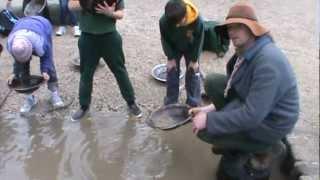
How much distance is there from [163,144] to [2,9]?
2928 millimetres

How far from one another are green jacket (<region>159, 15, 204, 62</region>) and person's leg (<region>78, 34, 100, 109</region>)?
1.72 feet

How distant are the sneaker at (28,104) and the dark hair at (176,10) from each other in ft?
4.79

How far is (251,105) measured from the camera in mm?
3150

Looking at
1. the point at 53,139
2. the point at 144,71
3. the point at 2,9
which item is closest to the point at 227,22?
the point at 53,139

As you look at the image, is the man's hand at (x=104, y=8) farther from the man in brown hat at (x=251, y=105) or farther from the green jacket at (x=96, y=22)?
the man in brown hat at (x=251, y=105)

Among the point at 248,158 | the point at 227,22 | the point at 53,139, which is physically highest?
the point at 227,22

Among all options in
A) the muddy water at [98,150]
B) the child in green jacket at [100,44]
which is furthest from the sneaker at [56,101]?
the child in green jacket at [100,44]

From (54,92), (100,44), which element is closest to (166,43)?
(100,44)

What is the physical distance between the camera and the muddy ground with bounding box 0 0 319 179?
4418mm

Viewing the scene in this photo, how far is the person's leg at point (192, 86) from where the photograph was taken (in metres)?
4.45

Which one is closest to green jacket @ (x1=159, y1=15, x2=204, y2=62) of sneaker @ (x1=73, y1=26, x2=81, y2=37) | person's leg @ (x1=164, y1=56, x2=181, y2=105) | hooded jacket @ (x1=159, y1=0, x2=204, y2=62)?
hooded jacket @ (x1=159, y1=0, x2=204, y2=62)

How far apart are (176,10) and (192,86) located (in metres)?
0.76

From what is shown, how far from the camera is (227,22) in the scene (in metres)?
3.23

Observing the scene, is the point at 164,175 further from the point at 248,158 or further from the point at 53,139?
the point at 53,139
